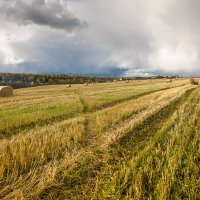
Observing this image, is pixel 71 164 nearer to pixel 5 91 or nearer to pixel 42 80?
pixel 5 91

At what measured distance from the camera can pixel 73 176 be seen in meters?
6.72

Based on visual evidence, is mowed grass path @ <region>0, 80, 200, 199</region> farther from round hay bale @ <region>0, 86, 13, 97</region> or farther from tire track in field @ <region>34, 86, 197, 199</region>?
round hay bale @ <region>0, 86, 13, 97</region>

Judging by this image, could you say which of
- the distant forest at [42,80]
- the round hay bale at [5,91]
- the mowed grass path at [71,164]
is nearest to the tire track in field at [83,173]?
the mowed grass path at [71,164]

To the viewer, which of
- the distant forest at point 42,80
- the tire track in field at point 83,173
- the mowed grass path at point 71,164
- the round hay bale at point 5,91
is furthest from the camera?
the distant forest at point 42,80

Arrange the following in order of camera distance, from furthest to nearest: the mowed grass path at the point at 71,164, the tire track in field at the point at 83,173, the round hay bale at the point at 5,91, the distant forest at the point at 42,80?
the distant forest at the point at 42,80, the round hay bale at the point at 5,91, the tire track in field at the point at 83,173, the mowed grass path at the point at 71,164

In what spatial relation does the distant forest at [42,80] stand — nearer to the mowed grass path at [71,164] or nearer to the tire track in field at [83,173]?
the mowed grass path at [71,164]

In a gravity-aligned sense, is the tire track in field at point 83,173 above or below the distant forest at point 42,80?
above

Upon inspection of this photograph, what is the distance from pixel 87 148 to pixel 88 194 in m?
3.37

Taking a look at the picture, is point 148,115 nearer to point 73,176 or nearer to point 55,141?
point 55,141

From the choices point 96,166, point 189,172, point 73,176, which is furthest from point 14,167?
point 189,172

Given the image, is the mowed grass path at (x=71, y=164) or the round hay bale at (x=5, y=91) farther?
the round hay bale at (x=5, y=91)

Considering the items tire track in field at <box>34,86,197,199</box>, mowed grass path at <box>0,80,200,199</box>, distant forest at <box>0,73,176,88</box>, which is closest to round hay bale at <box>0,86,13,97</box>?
mowed grass path at <box>0,80,200,199</box>

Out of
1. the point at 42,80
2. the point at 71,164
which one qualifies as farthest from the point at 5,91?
the point at 42,80

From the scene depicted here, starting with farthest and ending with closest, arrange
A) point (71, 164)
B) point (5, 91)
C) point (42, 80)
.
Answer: point (42, 80), point (5, 91), point (71, 164)
